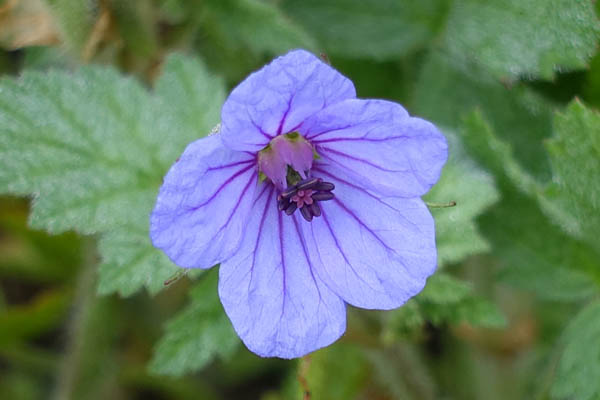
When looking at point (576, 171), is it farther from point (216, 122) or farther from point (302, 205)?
point (216, 122)

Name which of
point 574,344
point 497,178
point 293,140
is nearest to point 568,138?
point 497,178

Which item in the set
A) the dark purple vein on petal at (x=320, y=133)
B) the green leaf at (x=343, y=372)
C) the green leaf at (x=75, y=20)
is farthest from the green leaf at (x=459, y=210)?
the green leaf at (x=75, y=20)

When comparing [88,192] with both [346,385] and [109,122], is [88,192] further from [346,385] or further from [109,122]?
[346,385]

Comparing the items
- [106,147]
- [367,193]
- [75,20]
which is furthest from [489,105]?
[75,20]

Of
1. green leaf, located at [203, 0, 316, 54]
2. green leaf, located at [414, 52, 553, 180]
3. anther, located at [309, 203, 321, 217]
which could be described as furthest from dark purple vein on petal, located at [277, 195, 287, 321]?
green leaf, located at [414, 52, 553, 180]

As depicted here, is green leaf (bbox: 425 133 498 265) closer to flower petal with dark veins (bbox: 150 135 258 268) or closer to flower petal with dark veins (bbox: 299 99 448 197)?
flower petal with dark veins (bbox: 299 99 448 197)

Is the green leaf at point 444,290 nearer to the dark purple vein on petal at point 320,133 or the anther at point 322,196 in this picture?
the anther at point 322,196
